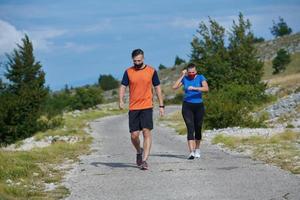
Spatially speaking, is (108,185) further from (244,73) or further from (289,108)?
(244,73)

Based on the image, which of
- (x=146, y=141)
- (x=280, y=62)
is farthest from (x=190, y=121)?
(x=280, y=62)

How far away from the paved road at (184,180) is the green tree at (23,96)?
3405 cm

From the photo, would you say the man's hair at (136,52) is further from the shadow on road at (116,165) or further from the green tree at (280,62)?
the green tree at (280,62)

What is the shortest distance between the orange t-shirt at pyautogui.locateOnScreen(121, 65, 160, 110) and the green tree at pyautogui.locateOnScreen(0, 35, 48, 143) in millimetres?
35288

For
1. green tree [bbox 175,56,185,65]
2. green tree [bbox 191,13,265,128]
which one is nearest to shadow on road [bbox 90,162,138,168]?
green tree [bbox 191,13,265,128]

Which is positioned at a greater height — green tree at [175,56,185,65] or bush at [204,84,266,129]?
green tree at [175,56,185,65]

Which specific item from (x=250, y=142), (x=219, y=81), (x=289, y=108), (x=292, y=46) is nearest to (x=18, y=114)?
(x=219, y=81)

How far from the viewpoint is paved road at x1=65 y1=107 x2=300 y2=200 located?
8.10 meters

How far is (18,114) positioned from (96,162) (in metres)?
34.4

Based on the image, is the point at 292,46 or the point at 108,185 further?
the point at 292,46

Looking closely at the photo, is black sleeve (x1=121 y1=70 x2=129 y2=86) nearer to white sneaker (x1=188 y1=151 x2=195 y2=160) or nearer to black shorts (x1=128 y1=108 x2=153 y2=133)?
black shorts (x1=128 y1=108 x2=153 y2=133)

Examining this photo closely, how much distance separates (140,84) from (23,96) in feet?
125

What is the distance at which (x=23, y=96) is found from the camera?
155 feet

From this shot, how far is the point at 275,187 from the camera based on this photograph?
8.38 meters
